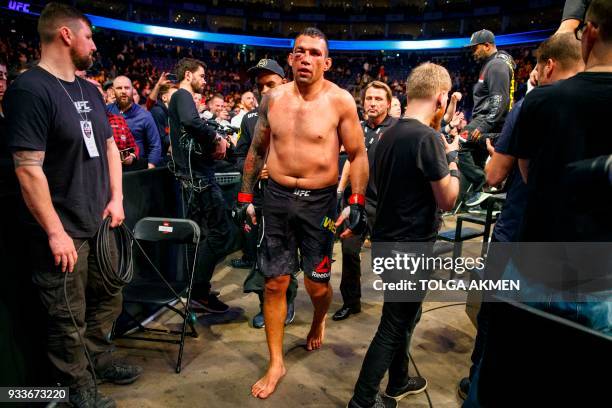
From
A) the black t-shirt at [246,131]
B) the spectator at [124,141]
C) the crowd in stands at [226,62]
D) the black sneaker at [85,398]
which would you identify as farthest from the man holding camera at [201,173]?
the crowd in stands at [226,62]

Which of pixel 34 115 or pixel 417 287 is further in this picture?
pixel 417 287

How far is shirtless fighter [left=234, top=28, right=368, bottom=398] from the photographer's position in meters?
2.63

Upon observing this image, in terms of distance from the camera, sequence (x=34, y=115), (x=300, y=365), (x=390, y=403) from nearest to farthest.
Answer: (x=34, y=115), (x=390, y=403), (x=300, y=365)

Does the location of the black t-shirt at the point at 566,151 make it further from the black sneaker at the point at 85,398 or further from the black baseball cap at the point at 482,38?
the black baseball cap at the point at 482,38

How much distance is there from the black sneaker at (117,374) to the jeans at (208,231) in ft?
3.51

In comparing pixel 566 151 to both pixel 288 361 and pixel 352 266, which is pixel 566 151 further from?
pixel 352 266

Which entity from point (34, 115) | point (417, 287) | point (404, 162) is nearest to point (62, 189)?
point (34, 115)

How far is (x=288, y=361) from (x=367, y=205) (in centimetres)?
141

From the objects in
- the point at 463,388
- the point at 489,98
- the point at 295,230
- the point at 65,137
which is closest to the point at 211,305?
the point at 295,230

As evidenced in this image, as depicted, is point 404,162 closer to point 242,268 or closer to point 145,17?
point 242,268

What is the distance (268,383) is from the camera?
103 inches

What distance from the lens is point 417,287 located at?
7.31 ft

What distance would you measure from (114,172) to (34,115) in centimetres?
65

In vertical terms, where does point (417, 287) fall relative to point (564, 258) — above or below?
below
